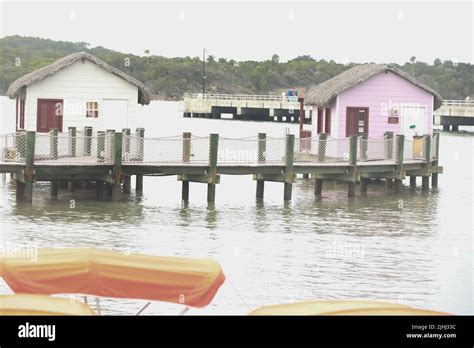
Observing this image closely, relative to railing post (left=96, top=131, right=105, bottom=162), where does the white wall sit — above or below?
→ above

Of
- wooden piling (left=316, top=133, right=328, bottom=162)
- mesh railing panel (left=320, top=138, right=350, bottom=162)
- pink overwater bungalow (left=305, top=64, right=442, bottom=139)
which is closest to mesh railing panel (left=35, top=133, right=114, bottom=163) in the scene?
wooden piling (left=316, top=133, right=328, bottom=162)

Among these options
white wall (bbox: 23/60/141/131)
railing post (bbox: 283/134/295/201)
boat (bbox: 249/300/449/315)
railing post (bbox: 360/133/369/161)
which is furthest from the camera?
white wall (bbox: 23/60/141/131)

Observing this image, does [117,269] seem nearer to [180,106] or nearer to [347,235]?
[347,235]

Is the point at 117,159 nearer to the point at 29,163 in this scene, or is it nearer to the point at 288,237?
the point at 29,163

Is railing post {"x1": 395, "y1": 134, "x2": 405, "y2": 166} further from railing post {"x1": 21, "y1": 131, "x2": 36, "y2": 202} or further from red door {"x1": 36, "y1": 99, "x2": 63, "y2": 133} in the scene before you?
railing post {"x1": 21, "y1": 131, "x2": 36, "y2": 202}

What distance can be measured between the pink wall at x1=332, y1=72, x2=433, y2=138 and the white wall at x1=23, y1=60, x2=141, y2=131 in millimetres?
7578

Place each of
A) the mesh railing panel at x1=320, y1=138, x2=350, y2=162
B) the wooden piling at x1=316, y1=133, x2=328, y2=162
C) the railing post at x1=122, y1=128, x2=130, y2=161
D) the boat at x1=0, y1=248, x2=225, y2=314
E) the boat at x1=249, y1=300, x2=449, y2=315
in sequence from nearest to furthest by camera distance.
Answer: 1. the boat at x1=249, y1=300, x2=449, y2=315
2. the boat at x1=0, y1=248, x2=225, y2=314
3. the railing post at x1=122, y1=128, x2=130, y2=161
4. the wooden piling at x1=316, y1=133, x2=328, y2=162
5. the mesh railing panel at x1=320, y1=138, x2=350, y2=162

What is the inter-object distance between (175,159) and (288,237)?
5.46 metres

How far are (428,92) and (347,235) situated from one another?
13.5 metres

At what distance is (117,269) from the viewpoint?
13.8 metres

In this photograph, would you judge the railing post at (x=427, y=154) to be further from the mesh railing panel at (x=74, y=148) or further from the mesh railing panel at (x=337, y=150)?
the mesh railing panel at (x=74, y=148)

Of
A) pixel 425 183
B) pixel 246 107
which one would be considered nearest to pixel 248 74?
pixel 246 107

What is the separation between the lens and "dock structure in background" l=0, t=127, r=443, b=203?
101 ft
